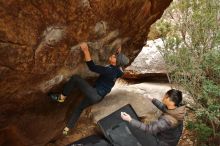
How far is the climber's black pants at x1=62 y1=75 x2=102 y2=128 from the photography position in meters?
7.91

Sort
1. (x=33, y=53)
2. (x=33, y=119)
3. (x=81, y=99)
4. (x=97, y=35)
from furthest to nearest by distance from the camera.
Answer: (x=81, y=99), (x=33, y=119), (x=97, y=35), (x=33, y=53)

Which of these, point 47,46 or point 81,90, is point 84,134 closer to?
point 81,90

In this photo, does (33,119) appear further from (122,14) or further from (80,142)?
(122,14)

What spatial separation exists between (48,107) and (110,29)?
2267 millimetres

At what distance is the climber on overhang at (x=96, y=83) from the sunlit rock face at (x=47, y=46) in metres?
0.17

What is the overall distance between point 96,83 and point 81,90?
0.60 meters

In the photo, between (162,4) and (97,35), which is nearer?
(97,35)

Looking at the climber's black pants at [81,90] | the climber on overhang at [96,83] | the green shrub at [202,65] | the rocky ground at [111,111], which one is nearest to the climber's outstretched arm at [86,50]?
the climber on overhang at [96,83]

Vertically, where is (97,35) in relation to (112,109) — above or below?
above

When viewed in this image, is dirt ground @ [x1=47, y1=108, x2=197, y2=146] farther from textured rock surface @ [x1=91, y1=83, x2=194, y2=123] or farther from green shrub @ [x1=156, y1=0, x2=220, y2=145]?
green shrub @ [x1=156, y1=0, x2=220, y2=145]

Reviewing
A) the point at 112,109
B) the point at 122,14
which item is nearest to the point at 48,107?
the point at 112,109

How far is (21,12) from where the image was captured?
20.1ft

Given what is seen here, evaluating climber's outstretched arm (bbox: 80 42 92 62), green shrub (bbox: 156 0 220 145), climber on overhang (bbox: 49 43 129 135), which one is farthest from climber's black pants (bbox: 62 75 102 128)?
green shrub (bbox: 156 0 220 145)

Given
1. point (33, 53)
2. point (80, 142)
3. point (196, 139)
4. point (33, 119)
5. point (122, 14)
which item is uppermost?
point (122, 14)
